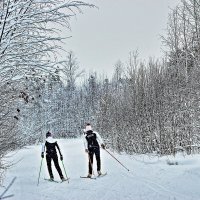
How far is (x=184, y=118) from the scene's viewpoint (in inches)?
799

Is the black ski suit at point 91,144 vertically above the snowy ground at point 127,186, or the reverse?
the black ski suit at point 91,144

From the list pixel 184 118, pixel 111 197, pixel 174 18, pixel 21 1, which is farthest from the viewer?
pixel 174 18

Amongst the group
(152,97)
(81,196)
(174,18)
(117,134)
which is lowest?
(81,196)

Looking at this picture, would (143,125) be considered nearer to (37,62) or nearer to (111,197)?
(111,197)

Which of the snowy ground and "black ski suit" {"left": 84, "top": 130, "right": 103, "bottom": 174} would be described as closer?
the snowy ground

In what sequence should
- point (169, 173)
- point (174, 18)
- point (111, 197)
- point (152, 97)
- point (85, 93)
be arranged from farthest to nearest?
point (85, 93), point (174, 18), point (152, 97), point (169, 173), point (111, 197)

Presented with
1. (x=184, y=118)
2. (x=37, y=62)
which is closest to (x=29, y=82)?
(x=37, y=62)

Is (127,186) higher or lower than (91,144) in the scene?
lower

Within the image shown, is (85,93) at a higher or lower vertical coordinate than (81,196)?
higher

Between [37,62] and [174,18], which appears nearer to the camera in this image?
[37,62]

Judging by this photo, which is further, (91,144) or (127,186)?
(91,144)

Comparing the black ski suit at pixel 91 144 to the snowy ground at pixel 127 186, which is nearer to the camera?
the snowy ground at pixel 127 186

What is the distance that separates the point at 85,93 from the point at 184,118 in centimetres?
7704

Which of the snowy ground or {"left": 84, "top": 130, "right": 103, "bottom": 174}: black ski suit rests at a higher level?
{"left": 84, "top": 130, "right": 103, "bottom": 174}: black ski suit
